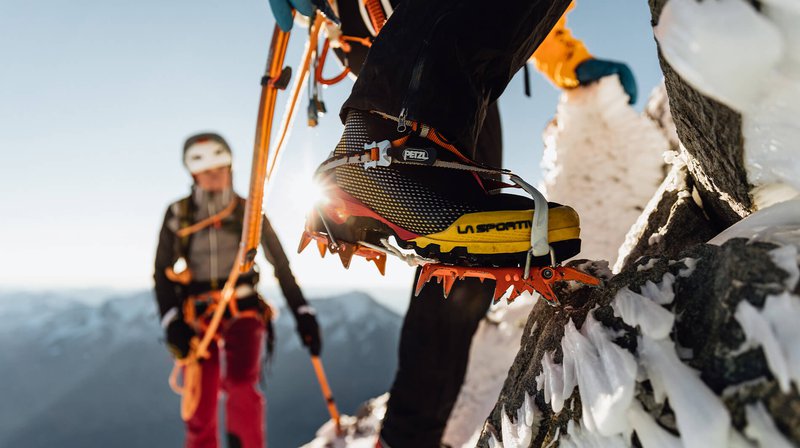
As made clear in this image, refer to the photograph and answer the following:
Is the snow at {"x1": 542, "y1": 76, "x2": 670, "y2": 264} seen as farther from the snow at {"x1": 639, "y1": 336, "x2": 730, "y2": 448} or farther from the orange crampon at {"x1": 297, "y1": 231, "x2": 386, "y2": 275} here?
the snow at {"x1": 639, "y1": 336, "x2": 730, "y2": 448}

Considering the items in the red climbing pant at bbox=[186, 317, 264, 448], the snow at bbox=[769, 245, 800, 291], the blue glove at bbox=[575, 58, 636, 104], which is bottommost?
the red climbing pant at bbox=[186, 317, 264, 448]

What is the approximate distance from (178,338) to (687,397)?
398cm

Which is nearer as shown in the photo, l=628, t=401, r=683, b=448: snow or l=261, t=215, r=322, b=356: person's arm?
l=628, t=401, r=683, b=448: snow

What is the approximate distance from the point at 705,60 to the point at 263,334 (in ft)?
14.0

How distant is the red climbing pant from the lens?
3.70 m

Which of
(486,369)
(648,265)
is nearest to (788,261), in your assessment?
(648,265)

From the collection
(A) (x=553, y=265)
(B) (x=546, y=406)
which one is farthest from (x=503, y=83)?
(B) (x=546, y=406)

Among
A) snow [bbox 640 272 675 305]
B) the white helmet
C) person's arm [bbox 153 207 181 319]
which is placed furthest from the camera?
the white helmet

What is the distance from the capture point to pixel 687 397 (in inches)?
22.5

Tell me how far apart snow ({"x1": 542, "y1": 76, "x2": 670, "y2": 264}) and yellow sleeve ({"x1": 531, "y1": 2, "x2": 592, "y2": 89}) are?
315mm

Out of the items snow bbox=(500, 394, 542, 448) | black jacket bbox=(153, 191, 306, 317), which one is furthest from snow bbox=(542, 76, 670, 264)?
black jacket bbox=(153, 191, 306, 317)

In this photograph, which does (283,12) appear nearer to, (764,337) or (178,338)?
(764,337)

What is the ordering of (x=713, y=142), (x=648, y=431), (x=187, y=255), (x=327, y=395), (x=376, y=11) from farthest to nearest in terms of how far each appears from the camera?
(x=327, y=395)
(x=187, y=255)
(x=376, y=11)
(x=713, y=142)
(x=648, y=431)

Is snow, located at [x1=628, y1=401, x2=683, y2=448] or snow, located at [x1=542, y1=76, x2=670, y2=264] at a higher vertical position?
snow, located at [x1=542, y1=76, x2=670, y2=264]
